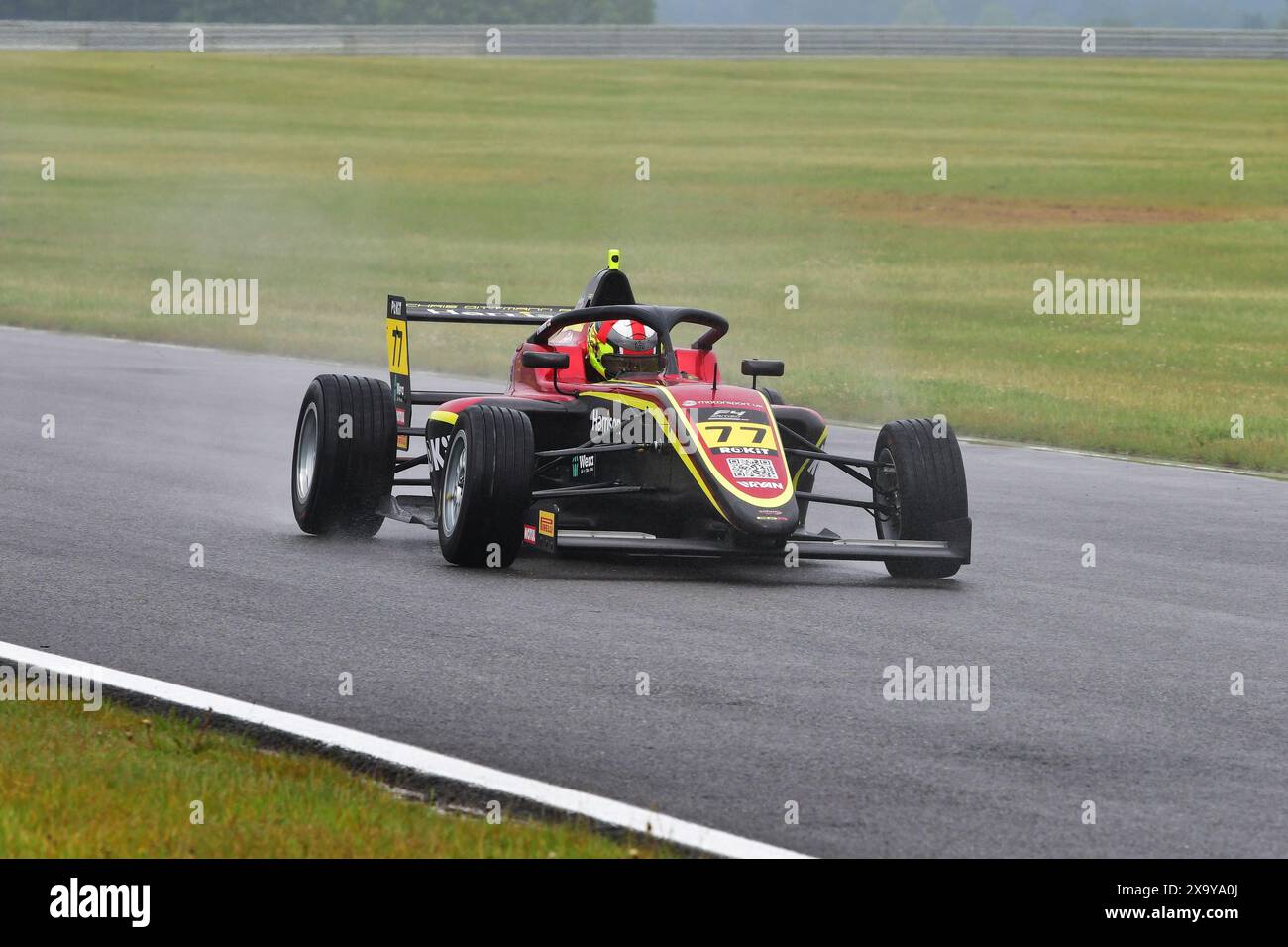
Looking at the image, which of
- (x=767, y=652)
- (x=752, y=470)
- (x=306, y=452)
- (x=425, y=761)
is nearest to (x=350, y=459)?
(x=306, y=452)

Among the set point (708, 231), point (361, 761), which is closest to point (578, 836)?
point (361, 761)

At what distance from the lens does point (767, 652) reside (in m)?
8.38

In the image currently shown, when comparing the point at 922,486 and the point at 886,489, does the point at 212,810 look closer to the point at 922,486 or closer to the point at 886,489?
the point at 922,486

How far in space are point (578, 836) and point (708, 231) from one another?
37.6 metres

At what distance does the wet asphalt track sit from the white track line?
0.09m

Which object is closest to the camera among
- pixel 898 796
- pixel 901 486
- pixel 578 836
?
pixel 578 836

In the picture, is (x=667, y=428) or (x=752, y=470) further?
(x=667, y=428)

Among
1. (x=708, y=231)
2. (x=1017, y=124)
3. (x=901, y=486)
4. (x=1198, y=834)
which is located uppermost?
(x=1017, y=124)

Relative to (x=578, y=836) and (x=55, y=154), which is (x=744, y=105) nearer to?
(x=55, y=154)

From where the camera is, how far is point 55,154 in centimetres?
5538

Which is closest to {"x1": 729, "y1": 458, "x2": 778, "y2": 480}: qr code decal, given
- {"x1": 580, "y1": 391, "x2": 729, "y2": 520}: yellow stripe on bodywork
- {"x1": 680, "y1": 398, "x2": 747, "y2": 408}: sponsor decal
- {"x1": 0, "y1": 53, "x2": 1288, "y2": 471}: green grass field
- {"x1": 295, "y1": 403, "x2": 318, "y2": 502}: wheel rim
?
{"x1": 580, "y1": 391, "x2": 729, "y2": 520}: yellow stripe on bodywork

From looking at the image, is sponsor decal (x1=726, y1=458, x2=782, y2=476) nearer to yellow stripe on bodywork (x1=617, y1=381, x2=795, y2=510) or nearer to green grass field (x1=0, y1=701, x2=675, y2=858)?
yellow stripe on bodywork (x1=617, y1=381, x2=795, y2=510)

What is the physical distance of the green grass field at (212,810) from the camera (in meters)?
5.52

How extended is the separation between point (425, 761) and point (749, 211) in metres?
39.3
